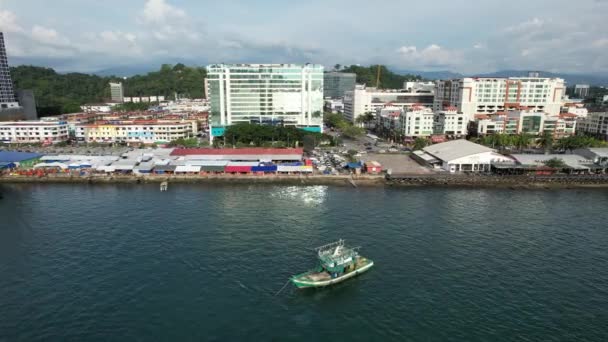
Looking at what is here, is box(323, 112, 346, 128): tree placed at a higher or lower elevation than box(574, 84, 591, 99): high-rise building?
lower

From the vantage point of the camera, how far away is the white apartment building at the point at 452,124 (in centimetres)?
6392

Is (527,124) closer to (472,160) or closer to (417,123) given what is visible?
(417,123)

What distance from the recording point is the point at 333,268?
70.7 ft

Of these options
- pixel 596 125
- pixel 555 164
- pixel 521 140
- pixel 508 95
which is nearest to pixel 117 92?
pixel 508 95

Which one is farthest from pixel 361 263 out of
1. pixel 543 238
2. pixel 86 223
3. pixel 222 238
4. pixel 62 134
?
pixel 62 134

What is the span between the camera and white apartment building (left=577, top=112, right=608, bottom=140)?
5938cm

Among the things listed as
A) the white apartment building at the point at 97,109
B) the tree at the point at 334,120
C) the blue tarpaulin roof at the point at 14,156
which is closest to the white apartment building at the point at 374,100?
the tree at the point at 334,120

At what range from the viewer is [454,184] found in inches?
1618

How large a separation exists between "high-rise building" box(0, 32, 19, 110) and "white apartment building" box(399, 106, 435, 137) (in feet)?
252

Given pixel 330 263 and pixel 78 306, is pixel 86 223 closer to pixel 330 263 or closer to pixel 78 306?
pixel 78 306

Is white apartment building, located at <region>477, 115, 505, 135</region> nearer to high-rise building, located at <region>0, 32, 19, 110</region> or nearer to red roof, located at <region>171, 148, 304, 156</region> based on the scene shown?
red roof, located at <region>171, 148, 304, 156</region>

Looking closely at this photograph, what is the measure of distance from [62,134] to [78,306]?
55.3 m

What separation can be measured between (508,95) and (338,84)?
79111mm

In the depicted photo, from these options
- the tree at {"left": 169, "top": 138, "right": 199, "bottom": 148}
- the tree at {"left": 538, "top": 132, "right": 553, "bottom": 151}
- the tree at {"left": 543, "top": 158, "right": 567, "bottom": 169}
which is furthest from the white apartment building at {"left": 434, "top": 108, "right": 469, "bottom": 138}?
the tree at {"left": 169, "top": 138, "right": 199, "bottom": 148}
